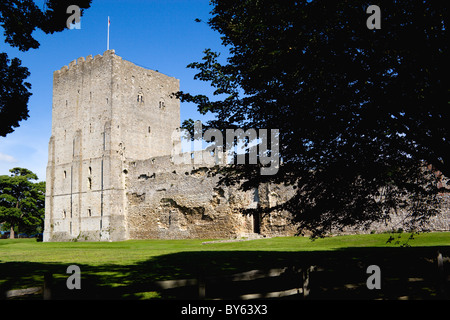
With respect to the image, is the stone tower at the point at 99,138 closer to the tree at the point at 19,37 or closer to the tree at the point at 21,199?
the tree at the point at 21,199

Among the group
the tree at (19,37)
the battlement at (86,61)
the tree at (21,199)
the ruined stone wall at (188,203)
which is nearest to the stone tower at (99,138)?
the battlement at (86,61)

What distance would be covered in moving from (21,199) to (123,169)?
24353 mm

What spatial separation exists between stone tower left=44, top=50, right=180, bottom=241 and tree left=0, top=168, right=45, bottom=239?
44.2 ft

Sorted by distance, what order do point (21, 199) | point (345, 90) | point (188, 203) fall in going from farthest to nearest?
point (21, 199), point (188, 203), point (345, 90)

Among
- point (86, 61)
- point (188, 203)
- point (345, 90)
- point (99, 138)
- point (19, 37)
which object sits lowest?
A: point (188, 203)

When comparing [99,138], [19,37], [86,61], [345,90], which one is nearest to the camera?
[345,90]

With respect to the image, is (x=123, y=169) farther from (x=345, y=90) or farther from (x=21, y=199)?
(x=345, y=90)

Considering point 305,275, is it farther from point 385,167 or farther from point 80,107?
point 80,107

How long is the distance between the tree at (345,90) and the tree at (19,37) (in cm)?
392

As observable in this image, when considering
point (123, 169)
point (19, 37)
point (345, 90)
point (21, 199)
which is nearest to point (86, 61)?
point (123, 169)

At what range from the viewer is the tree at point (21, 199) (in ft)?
164

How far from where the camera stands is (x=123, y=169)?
3644cm

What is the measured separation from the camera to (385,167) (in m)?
7.93
